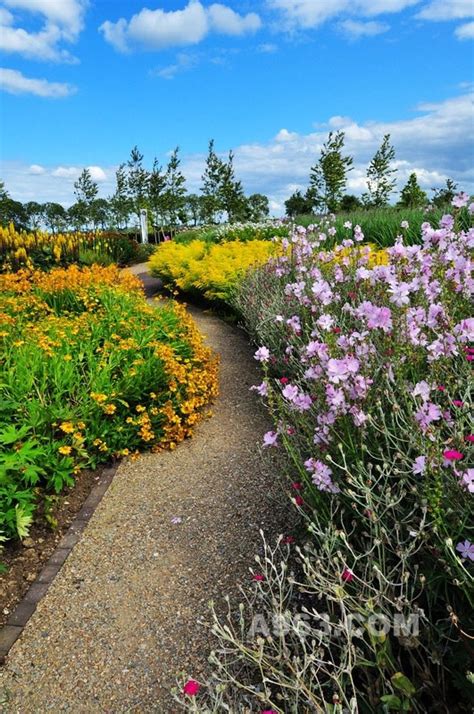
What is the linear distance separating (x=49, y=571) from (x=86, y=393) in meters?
1.33

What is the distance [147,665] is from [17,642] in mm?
672

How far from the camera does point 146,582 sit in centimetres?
273

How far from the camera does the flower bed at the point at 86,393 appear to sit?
10.6 feet

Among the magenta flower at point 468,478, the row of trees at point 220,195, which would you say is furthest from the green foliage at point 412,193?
the magenta flower at point 468,478

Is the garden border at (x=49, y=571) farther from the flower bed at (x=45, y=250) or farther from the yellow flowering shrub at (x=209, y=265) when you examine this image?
the flower bed at (x=45, y=250)

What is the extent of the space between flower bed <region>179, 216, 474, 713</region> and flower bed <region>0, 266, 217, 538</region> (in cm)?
141

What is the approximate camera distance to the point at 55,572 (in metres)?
2.86

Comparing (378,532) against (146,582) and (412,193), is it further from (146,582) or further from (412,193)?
(412,193)

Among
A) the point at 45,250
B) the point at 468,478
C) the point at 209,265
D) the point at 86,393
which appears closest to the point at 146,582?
the point at 86,393

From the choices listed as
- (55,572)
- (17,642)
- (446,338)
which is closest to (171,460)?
(55,572)

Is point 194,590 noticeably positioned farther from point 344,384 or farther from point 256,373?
point 256,373

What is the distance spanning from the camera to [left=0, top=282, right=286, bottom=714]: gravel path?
222cm

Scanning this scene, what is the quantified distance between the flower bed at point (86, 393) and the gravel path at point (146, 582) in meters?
0.30

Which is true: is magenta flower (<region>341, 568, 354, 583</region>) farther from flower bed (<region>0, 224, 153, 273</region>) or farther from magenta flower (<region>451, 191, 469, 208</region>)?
flower bed (<region>0, 224, 153, 273</region>)
